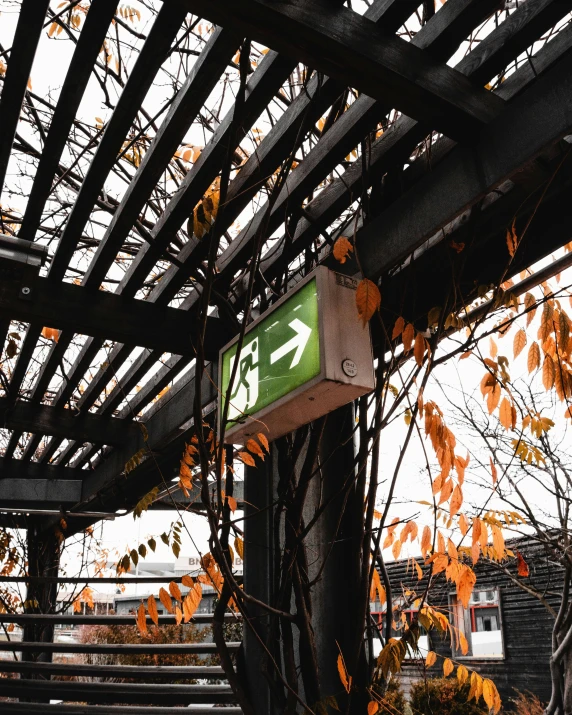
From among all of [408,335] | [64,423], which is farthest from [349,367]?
[64,423]

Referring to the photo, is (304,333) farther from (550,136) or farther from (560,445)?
(560,445)

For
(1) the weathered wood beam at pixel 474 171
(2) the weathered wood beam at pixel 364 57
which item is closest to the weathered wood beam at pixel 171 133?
(2) the weathered wood beam at pixel 364 57

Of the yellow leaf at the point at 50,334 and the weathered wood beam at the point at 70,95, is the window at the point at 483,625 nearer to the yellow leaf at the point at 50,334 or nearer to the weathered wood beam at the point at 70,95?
the yellow leaf at the point at 50,334

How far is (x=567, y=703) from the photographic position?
18.8ft

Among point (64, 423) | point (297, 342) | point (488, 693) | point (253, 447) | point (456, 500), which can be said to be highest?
point (64, 423)

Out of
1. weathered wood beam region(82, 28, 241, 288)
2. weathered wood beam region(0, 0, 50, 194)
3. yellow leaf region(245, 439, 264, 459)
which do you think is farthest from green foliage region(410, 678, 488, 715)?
weathered wood beam region(0, 0, 50, 194)

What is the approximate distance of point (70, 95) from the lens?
6.31ft

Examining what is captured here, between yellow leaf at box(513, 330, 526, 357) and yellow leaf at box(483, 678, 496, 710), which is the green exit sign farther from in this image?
yellow leaf at box(483, 678, 496, 710)

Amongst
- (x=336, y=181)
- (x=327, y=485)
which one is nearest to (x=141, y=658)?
(x=327, y=485)

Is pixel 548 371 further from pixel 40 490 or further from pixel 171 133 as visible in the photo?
pixel 40 490

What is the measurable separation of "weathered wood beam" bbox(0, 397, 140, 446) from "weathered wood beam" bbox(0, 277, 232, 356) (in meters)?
1.61

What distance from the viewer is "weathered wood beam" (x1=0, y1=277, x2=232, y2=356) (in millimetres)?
2623

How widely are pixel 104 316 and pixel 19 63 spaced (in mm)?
1131

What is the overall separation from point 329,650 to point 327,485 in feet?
1.92
